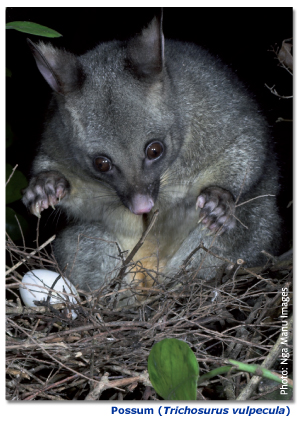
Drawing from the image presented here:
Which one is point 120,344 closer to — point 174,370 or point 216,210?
point 174,370

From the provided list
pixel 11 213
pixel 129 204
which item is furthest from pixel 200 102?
pixel 11 213

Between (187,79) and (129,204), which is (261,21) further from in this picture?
(129,204)

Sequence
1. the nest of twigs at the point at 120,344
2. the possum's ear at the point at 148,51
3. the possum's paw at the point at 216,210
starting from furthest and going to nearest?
the possum's paw at the point at 216,210, the possum's ear at the point at 148,51, the nest of twigs at the point at 120,344

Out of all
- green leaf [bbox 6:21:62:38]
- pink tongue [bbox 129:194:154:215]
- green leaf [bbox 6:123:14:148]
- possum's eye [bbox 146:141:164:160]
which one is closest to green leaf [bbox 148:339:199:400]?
pink tongue [bbox 129:194:154:215]

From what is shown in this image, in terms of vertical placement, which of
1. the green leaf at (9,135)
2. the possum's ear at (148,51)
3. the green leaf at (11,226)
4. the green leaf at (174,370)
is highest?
the possum's ear at (148,51)

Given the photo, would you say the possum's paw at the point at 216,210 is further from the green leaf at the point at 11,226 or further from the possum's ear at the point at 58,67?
the green leaf at the point at 11,226

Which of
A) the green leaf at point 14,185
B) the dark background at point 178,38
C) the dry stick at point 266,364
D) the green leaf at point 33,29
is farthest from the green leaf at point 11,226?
the dry stick at point 266,364
